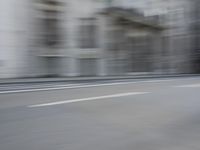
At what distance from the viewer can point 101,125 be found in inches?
216

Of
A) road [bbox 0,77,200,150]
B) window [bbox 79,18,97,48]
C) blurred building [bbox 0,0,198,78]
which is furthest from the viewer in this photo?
window [bbox 79,18,97,48]

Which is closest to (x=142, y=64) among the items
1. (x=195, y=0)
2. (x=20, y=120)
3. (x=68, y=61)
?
(x=68, y=61)

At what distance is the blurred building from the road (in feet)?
46.5

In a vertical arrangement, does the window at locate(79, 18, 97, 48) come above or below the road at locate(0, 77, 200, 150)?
above

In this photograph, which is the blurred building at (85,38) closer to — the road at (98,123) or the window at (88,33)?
the window at (88,33)

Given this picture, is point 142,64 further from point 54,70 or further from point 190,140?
point 190,140

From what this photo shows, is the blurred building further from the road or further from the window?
the road

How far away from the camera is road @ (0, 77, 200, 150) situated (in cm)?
449

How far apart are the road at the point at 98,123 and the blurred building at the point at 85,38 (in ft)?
46.5

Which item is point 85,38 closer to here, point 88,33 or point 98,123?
point 88,33

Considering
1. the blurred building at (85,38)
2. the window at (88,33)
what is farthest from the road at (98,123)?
the window at (88,33)

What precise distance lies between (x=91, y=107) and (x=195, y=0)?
35.3 m

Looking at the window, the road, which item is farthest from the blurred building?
the road

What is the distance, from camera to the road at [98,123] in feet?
14.7
